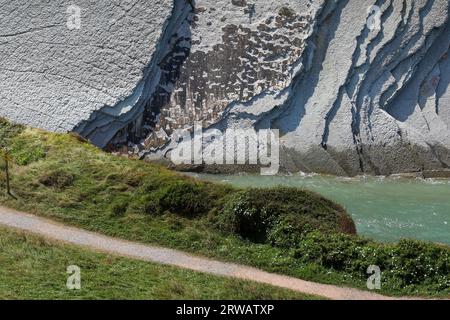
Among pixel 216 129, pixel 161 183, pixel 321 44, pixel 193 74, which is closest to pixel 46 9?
pixel 193 74

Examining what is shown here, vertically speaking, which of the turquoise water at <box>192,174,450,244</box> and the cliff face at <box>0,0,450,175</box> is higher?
the cliff face at <box>0,0,450,175</box>

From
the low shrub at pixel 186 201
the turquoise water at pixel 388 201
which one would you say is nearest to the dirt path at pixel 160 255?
the low shrub at pixel 186 201

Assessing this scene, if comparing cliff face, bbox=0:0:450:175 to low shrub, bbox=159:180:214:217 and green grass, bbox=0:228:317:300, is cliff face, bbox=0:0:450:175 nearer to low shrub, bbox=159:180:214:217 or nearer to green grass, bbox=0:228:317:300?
low shrub, bbox=159:180:214:217

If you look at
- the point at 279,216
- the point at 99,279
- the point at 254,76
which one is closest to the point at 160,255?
the point at 99,279

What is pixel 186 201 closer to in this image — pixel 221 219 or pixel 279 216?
pixel 221 219

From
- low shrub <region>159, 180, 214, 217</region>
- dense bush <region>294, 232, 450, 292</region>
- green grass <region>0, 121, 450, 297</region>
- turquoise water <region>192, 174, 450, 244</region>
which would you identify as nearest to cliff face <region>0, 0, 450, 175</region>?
turquoise water <region>192, 174, 450, 244</region>

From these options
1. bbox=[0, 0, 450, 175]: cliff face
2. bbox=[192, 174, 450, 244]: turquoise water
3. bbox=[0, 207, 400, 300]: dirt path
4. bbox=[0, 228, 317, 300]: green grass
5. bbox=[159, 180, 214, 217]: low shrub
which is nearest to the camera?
bbox=[0, 228, 317, 300]: green grass
